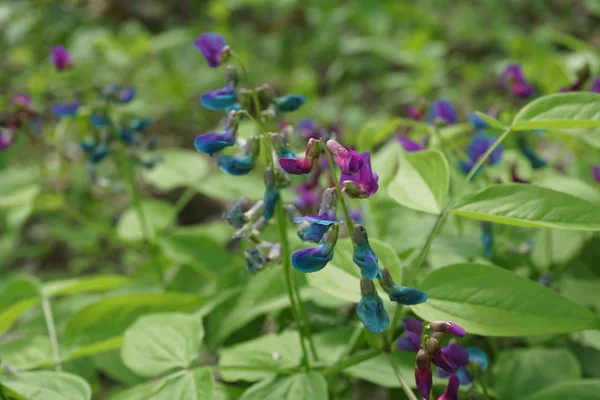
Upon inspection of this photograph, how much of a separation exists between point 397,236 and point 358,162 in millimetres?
1023

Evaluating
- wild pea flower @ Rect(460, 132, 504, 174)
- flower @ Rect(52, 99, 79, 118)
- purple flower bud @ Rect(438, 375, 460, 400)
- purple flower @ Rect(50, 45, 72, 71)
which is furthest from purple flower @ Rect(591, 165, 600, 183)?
purple flower @ Rect(50, 45, 72, 71)

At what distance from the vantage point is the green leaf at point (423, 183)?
143 cm

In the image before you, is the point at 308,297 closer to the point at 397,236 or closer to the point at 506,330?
the point at 397,236

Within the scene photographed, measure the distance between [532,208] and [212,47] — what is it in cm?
91

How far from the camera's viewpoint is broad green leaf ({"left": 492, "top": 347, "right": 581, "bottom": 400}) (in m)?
1.60

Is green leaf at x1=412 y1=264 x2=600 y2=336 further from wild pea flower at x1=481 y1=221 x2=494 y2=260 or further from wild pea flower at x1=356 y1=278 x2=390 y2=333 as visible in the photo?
wild pea flower at x1=481 y1=221 x2=494 y2=260

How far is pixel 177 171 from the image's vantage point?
2602 mm

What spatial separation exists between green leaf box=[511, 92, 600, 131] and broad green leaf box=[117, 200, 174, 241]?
153cm

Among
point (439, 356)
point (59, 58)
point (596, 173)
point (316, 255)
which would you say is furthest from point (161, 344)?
point (596, 173)

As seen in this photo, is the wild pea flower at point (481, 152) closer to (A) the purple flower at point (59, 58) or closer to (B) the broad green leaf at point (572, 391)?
(B) the broad green leaf at point (572, 391)

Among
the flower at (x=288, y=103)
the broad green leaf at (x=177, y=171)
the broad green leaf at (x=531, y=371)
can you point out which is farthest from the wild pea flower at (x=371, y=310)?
the broad green leaf at (x=177, y=171)

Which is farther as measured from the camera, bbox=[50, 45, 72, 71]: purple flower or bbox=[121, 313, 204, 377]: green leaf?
bbox=[50, 45, 72, 71]: purple flower

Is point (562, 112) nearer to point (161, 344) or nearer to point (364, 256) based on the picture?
point (364, 256)

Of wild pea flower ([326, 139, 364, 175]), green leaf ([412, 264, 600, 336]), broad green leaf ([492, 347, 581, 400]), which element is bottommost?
broad green leaf ([492, 347, 581, 400])
